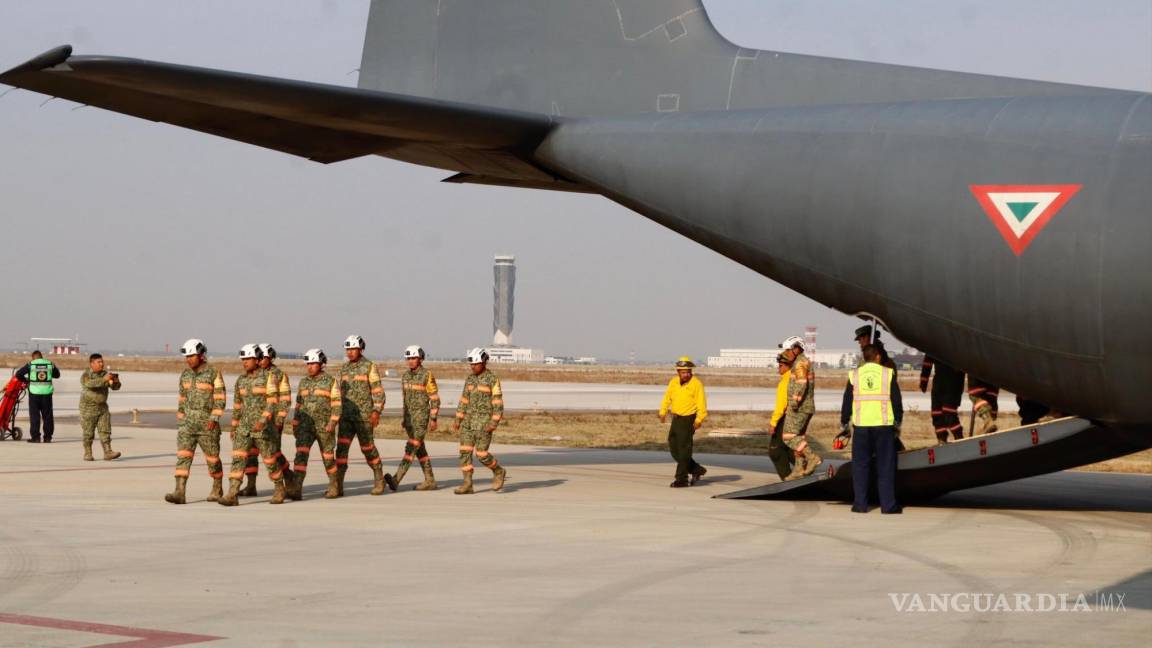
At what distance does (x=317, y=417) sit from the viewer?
1527 centimetres

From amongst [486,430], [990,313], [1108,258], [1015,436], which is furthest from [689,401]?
[1108,258]

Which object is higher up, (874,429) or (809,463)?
(874,429)

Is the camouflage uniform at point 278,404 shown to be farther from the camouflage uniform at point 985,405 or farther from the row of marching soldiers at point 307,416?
the camouflage uniform at point 985,405

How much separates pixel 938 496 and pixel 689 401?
3518mm

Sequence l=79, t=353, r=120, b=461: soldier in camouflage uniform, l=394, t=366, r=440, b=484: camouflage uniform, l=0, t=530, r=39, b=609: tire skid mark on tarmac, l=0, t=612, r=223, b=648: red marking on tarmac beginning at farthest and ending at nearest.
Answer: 1. l=79, t=353, r=120, b=461: soldier in camouflage uniform
2. l=394, t=366, r=440, b=484: camouflage uniform
3. l=0, t=530, r=39, b=609: tire skid mark on tarmac
4. l=0, t=612, r=223, b=648: red marking on tarmac

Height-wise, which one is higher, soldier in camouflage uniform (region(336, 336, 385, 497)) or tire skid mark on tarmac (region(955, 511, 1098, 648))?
soldier in camouflage uniform (region(336, 336, 385, 497))

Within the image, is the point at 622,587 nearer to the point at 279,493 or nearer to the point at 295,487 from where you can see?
the point at 279,493

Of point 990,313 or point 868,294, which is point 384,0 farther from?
point 990,313

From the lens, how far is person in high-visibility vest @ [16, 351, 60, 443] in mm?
23953

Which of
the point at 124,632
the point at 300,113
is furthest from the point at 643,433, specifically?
the point at 124,632

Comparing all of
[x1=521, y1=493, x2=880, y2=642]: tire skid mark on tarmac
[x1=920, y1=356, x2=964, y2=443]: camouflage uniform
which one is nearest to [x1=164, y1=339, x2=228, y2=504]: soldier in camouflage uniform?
[x1=521, y1=493, x2=880, y2=642]: tire skid mark on tarmac

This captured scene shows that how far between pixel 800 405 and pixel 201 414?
733cm

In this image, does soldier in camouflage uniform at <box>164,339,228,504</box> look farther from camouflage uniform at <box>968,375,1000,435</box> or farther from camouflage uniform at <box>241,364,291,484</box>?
camouflage uniform at <box>968,375,1000,435</box>

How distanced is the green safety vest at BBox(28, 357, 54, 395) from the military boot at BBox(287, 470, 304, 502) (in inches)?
431
